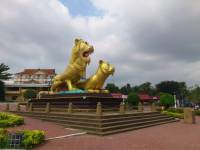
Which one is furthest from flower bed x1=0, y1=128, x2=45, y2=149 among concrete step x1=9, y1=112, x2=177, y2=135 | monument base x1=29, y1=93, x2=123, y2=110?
monument base x1=29, y1=93, x2=123, y2=110

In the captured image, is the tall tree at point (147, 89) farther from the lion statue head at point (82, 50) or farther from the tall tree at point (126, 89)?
the lion statue head at point (82, 50)

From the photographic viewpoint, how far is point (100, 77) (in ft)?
70.1

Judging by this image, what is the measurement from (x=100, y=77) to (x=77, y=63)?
2.43 metres

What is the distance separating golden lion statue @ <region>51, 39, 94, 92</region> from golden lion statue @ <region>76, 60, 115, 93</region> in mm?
1192

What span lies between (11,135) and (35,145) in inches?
43.3

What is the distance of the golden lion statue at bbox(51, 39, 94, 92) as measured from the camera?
2158 centimetres

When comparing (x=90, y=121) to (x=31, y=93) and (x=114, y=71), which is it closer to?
(x=114, y=71)

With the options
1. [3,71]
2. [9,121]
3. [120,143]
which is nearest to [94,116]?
[120,143]

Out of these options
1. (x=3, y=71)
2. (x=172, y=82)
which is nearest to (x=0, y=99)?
(x=3, y=71)

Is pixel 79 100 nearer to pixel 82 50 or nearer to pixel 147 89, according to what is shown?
pixel 82 50

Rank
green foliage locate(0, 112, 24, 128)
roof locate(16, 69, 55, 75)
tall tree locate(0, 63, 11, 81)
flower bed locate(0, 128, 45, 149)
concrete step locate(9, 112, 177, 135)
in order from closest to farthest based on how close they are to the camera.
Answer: flower bed locate(0, 128, 45, 149), concrete step locate(9, 112, 177, 135), green foliage locate(0, 112, 24, 128), tall tree locate(0, 63, 11, 81), roof locate(16, 69, 55, 75)

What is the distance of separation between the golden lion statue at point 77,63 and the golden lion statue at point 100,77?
3.91 ft

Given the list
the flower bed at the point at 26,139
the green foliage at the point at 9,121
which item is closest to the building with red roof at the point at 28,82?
the green foliage at the point at 9,121

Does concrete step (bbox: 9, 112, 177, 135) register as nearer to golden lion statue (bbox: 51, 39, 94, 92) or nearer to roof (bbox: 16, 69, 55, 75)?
golden lion statue (bbox: 51, 39, 94, 92)
